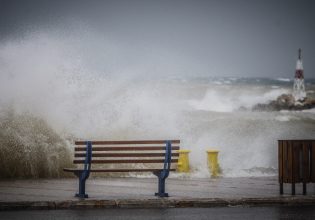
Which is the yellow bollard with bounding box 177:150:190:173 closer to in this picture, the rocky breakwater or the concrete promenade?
the concrete promenade

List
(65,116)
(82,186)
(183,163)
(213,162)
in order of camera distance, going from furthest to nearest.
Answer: (65,116), (183,163), (213,162), (82,186)

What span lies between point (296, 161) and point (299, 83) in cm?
3174

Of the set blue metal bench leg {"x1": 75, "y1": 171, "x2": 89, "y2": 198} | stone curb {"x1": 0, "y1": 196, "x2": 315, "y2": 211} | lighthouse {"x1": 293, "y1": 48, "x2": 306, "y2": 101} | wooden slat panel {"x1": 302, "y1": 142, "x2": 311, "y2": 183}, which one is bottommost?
stone curb {"x1": 0, "y1": 196, "x2": 315, "y2": 211}

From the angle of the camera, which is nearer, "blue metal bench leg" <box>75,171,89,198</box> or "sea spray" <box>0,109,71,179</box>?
"blue metal bench leg" <box>75,171,89,198</box>

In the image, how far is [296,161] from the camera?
10148mm

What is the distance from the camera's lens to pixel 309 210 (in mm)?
8461

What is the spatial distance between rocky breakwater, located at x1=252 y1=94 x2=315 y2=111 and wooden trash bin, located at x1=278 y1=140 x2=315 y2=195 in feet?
106

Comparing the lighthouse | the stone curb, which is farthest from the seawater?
the lighthouse

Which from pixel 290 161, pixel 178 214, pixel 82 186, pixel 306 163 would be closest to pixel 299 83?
pixel 306 163

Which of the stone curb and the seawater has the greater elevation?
the seawater

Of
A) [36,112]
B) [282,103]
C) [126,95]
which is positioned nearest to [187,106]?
[282,103]

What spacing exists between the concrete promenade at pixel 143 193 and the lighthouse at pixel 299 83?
2723cm

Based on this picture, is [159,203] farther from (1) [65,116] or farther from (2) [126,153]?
(1) [65,116]

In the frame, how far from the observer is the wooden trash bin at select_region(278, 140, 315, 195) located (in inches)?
397
